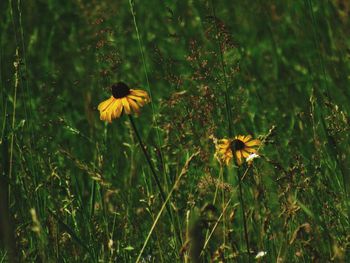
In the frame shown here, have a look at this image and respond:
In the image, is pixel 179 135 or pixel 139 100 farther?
pixel 179 135

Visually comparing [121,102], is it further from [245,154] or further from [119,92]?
[245,154]

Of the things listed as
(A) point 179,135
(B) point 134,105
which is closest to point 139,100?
(B) point 134,105

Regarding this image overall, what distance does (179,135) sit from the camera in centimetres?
233

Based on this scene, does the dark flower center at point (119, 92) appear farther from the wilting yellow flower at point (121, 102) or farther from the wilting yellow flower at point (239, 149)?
the wilting yellow flower at point (239, 149)

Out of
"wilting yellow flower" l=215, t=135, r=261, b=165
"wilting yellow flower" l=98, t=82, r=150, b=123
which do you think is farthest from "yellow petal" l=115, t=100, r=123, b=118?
"wilting yellow flower" l=215, t=135, r=261, b=165

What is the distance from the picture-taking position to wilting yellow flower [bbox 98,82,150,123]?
213cm

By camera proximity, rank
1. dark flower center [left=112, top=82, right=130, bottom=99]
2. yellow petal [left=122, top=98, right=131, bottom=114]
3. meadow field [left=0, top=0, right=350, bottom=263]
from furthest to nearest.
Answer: dark flower center [left=112, top=82, right=130, bottom=99], yellow petal [left=122, top=98, right=131, bottom=114], meadow field [left=0, top=0, right=350, bottom=263]

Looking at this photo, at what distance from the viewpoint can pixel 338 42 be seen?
3.71m

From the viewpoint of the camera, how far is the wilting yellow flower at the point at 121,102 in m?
2.13

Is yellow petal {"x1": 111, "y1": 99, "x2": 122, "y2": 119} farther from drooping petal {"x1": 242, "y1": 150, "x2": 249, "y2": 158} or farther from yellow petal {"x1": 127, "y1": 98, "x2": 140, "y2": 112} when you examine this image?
drooping petal {"x1": 242, "y1": 150, "x2": 249, "y2": 158}

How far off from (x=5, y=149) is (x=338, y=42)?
2396 millimetres

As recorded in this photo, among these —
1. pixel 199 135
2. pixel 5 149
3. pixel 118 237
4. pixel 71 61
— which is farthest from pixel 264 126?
pixel 71 61

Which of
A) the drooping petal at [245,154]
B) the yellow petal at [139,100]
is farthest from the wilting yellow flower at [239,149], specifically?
the yellow petal at [139,100]

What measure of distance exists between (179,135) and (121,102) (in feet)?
0.84
